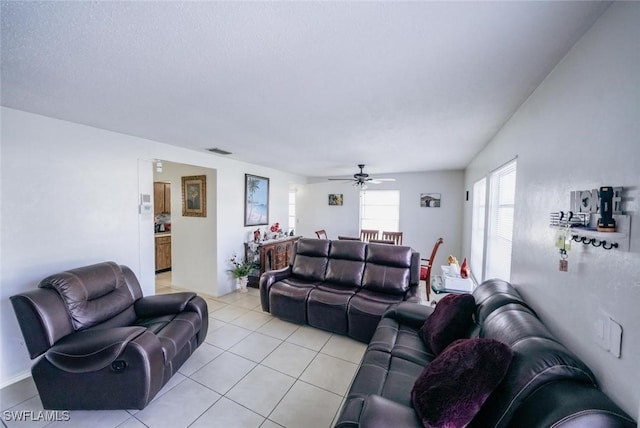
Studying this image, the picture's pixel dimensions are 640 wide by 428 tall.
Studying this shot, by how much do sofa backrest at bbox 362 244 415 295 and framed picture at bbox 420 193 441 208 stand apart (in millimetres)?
2988

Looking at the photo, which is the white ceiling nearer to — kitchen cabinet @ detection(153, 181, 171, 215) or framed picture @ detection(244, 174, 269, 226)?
framed picture @ detection(244, 174, 269, 226)

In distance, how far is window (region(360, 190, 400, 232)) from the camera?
6254 mm

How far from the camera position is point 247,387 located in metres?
2.10

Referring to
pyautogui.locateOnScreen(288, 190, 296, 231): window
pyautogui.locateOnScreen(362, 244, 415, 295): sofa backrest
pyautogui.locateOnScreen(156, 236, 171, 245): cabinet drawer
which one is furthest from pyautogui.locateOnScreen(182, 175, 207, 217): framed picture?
pyautogui.locateOnScreen(288, 190, 296, 231): window

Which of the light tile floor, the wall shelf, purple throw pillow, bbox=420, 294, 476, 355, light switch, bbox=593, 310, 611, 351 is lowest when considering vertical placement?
the light tile floor

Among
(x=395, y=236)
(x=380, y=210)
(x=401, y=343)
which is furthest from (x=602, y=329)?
(x=380, y=210)

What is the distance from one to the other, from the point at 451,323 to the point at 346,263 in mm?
1777

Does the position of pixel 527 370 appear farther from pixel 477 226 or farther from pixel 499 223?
pixel 477 226

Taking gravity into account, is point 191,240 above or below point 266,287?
above

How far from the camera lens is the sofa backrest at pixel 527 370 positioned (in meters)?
0.97

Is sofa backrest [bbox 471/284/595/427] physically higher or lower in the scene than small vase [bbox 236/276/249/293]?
higher

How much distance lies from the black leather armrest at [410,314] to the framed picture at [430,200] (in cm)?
394

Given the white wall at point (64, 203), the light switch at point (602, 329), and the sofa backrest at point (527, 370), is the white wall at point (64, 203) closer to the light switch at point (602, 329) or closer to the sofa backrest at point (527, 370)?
the sofa backrest at point (527, 370)

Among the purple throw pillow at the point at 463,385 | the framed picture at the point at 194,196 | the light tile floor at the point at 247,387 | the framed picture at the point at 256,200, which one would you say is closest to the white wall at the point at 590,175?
the purple throw pillow at the point at 463,385
